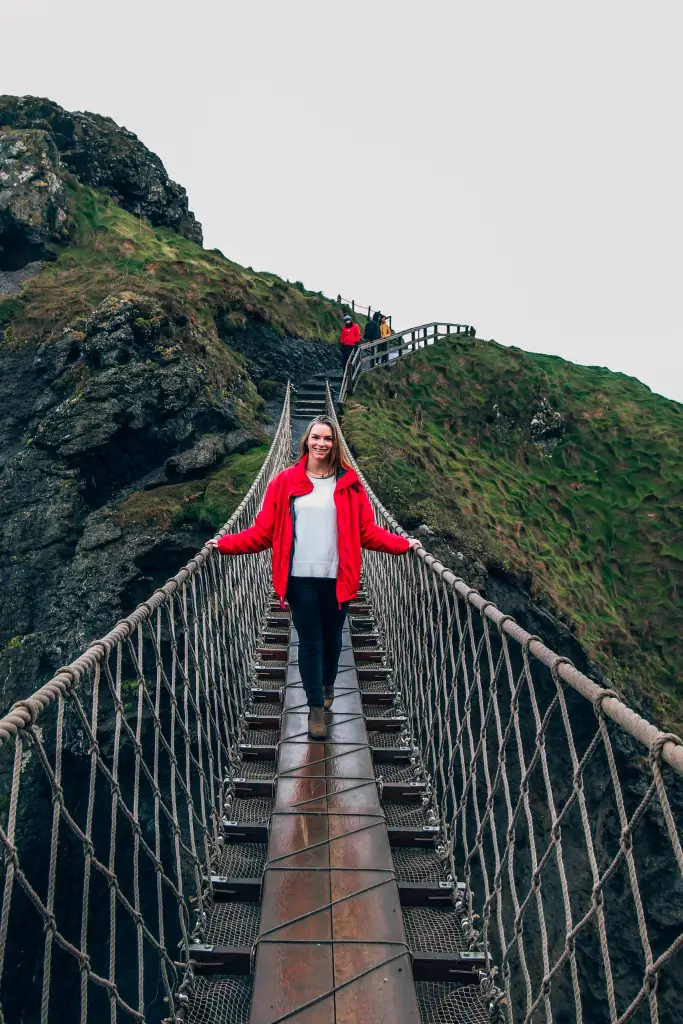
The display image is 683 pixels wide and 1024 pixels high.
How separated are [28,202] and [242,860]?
1666cm

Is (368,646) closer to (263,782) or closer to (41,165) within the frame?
(263,782)

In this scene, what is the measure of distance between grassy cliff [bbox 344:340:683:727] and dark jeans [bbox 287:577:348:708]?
20.8 feet

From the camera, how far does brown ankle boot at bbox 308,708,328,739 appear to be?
302 centimetres

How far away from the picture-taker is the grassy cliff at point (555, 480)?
33.2 feet

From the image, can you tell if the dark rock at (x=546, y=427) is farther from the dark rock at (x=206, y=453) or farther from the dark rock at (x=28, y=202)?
the dark rock at (x=28, y=202)

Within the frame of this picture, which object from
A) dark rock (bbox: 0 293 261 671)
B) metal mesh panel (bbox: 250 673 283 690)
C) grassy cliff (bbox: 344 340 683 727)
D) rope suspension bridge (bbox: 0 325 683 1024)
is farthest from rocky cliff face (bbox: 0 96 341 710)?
metal mesh panel (bbox: 250 673 283 690)

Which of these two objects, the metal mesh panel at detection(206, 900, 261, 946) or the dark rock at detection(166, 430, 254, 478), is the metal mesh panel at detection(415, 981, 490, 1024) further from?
the dark rock at detection(166, 430, 254, 478)

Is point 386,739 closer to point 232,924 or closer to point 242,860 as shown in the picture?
point 242,860

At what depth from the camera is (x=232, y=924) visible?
7.23 feet

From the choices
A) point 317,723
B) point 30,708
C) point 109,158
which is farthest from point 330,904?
point 109,158

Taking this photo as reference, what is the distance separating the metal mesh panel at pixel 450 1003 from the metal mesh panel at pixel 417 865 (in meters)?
0.38

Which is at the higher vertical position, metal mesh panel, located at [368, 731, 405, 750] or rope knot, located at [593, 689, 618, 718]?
rope knot, located at [593, 689, 618, 718]

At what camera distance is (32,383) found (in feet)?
38.1

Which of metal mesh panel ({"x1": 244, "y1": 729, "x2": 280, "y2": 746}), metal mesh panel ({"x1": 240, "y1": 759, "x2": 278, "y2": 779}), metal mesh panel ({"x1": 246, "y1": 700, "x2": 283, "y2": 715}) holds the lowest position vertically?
metal mesh panel ({"x1": 240, "y1": 759, "x2": 278, "y2": 779})
